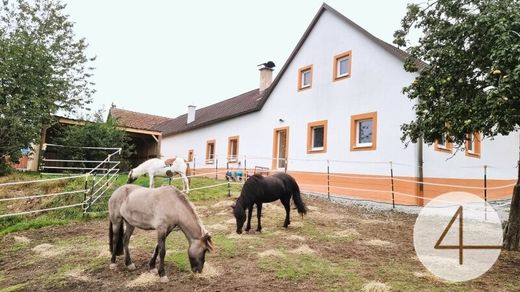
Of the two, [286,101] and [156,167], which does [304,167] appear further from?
[156,167]

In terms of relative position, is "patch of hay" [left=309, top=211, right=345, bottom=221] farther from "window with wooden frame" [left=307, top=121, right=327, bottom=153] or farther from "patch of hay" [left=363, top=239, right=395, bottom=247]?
"window with wooden frame" [left=307, top=121, right=327, bottom=153]

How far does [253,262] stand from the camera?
5.58m

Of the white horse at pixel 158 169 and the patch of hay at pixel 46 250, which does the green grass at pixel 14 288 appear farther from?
the white horse at pixel 158 169

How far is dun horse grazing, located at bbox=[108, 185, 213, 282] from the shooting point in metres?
4.75

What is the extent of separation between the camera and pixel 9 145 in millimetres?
15828

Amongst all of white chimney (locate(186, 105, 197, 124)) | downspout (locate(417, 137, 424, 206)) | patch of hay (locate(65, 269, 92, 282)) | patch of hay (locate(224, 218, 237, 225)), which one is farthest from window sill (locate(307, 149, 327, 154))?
white chimney (locate(186, 105, 197, 124))

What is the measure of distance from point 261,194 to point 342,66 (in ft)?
30.4

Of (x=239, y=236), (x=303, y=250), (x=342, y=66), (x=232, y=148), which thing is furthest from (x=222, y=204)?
(x=232, y=148)

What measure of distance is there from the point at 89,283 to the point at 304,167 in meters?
12.0

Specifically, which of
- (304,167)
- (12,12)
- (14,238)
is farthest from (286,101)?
(12,12)

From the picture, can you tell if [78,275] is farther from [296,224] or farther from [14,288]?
[296,224]

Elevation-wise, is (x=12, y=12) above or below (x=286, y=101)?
above

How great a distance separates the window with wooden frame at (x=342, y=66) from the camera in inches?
573

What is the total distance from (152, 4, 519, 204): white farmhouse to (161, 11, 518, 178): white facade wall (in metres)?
0.04
